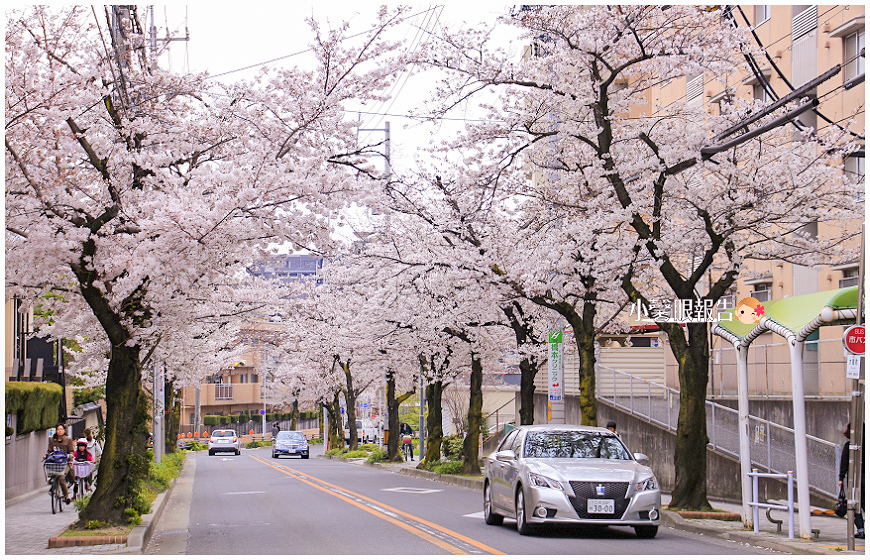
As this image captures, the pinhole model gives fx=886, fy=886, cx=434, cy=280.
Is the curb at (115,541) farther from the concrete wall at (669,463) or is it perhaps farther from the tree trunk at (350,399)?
the tree trunk at (350,399)

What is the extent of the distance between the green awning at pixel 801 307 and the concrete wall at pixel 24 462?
15011 mm

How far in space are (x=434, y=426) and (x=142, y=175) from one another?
69.3 feet

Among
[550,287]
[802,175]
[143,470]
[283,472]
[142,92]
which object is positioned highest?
[142,92]

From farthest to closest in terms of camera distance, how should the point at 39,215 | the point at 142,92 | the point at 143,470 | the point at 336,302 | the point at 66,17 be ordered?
the point at 336,302, the point at 143,470, the point at 142,92, the point at 39,215, the point at 66,17

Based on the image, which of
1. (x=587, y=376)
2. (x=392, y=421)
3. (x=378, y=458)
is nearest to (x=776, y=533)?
(x=587, y=376)

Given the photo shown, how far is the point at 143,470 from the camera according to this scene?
1426 cm

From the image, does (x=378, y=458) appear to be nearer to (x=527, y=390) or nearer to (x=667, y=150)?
(x=527, y=390)

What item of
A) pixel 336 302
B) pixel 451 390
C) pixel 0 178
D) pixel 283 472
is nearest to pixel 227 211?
pixel 0 178

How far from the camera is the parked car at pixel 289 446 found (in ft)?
169

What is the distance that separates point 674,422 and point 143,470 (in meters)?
13.5

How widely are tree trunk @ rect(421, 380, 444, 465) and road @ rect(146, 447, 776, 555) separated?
9667 millimetres

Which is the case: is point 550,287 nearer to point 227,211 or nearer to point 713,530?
point 713,530

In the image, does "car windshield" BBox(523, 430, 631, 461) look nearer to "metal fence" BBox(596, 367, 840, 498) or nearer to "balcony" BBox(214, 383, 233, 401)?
"metal fence" BBox(596, 367, 840, 498)

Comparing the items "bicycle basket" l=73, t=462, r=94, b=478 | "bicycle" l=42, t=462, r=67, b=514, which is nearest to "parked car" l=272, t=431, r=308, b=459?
"bicycle basket" l=73, t=462, r=94, b=478
